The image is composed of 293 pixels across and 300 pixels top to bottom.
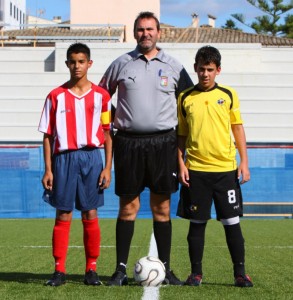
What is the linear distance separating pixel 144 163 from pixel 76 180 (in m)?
0.50

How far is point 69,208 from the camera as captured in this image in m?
5.98

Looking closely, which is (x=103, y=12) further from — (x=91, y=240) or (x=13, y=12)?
(x=91, y=240)

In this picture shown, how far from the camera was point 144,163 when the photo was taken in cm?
612

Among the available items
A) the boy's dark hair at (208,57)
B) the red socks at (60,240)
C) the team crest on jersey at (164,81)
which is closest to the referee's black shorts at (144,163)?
the team crest on jersey at (164,81)

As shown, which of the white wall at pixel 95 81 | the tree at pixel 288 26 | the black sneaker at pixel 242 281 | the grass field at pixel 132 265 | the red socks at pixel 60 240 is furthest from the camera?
the tree at pixel 288 26

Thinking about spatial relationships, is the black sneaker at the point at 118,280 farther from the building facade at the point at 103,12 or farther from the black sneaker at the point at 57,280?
the building facade at the point at 103,12

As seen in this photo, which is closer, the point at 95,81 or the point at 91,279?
the point at 91,279

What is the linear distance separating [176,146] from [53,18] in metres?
92.6

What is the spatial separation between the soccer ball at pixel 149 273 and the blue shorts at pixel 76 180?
53cm

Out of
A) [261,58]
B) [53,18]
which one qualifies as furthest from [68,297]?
[53,18]

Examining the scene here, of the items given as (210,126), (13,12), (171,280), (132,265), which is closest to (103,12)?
(13,12)

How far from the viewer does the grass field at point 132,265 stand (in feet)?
17.8

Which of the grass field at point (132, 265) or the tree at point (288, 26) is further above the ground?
the tree at point (288, 26)

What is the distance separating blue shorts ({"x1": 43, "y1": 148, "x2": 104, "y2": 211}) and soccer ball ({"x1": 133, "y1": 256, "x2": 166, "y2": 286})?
21.0 inches
